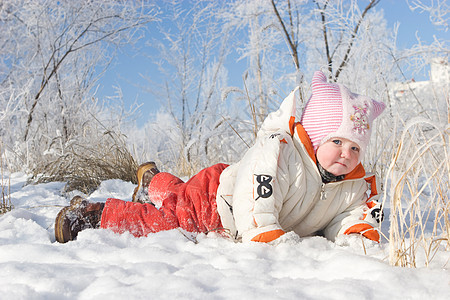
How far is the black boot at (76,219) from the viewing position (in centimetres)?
184

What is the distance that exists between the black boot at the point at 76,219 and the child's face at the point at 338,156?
1.11 m

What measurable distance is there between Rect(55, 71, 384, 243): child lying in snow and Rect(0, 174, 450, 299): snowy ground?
0.16 metres

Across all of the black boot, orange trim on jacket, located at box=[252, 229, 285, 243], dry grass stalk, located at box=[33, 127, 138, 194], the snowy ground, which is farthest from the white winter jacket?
dry grass stalk, located at box=[33, 127, 138, 194]

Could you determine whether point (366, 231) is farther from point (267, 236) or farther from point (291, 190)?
point (267, 236)

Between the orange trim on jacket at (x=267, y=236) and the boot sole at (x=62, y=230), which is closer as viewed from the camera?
the orange trim on jacket at (x=267, y=236)

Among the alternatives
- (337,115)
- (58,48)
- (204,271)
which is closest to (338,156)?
(337,115)

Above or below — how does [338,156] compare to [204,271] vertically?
above

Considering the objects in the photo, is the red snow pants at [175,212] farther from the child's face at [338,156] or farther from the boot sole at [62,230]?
the child's face at [338,156]

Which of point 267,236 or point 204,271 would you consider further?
point 267,236

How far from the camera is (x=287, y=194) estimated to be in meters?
1.89

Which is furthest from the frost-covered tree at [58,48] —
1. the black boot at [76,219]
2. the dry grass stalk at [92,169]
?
the black boot at [76,219]

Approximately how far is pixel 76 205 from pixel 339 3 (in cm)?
401

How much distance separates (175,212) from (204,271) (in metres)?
0.80

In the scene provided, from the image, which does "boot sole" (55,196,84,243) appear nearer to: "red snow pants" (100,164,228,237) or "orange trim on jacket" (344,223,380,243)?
"red snow pants" (100,164,228,237)
